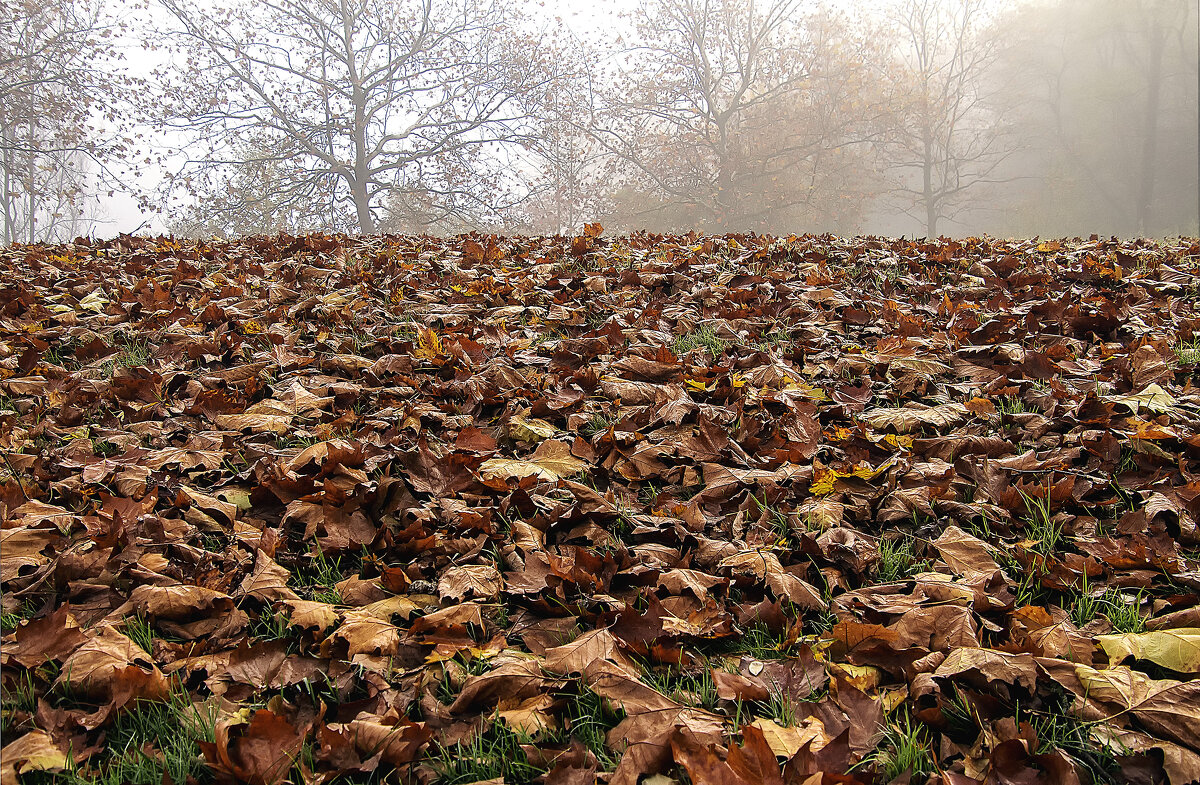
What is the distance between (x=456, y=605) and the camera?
1.83m

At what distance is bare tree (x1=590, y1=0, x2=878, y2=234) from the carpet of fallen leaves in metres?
19.7

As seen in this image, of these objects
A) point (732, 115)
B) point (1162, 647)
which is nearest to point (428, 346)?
point (1162, 647)

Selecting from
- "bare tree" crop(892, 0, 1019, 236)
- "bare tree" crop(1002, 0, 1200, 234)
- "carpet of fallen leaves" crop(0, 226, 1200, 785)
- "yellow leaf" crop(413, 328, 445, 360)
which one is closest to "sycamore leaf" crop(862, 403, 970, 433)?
"carpet of fallen leaves" crop(0, 226, 1200, 785)

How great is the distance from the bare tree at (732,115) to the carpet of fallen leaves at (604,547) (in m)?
19.7

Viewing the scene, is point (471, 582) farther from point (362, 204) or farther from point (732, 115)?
point (732, 115)

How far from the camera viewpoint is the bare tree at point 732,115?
2216 centimetres

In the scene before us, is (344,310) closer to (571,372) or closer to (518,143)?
(571,372)

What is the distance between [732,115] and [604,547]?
24.4m

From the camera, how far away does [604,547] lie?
83.7 inches

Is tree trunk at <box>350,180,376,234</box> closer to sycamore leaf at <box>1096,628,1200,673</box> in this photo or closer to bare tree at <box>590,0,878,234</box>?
bare tree at <box>590,0,878,234</box>

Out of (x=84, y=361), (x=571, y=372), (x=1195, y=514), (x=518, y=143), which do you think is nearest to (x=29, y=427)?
(x=84, y=361)

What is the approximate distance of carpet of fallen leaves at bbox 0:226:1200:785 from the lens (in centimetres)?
143

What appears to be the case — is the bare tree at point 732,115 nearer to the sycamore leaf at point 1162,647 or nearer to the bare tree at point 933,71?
the bare tree at point 933,71

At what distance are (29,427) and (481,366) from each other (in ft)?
6.33
